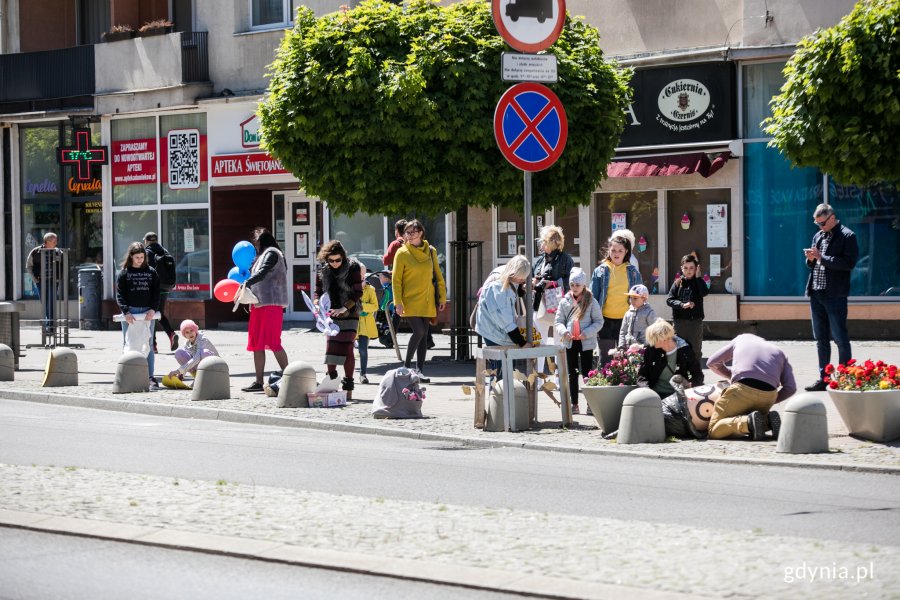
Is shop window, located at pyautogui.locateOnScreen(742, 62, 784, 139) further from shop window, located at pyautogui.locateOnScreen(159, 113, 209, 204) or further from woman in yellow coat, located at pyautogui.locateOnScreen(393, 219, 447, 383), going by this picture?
shop window, located at pyautogui.locateOnScreen(159, 113, 209, 204)

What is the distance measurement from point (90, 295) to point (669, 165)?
1301 cm

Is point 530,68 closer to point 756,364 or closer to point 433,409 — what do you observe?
point 756,364

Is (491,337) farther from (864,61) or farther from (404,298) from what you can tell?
(864,61)

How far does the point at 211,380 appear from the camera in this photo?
15.4m

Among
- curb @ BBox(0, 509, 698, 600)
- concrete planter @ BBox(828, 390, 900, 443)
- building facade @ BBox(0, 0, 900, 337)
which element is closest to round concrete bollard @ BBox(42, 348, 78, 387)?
building facade @ BBox(0, 0, 900, 337)

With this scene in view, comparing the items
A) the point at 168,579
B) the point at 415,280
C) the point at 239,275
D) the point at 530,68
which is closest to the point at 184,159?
the point at 239,275

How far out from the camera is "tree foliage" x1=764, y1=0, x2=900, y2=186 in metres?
18.1

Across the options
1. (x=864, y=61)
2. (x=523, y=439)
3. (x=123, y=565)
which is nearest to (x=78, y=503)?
(x=123, y=565)

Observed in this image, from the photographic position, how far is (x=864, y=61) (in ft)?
59.8

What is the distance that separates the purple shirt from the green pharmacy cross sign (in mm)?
20845

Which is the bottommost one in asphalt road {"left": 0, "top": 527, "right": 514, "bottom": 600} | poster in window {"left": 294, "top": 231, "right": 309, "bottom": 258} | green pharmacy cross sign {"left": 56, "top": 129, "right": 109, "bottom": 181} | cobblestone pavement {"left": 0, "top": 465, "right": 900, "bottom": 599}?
asphalt road {"left": 0, "top": 527, "right": 514, "bottom": 600}

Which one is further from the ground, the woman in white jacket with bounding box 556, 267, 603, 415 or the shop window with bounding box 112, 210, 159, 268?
the shop window with bounding box 112, 210, 159, 268

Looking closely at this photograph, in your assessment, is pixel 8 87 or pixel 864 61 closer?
pixel 864 61

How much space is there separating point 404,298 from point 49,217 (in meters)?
17.1
